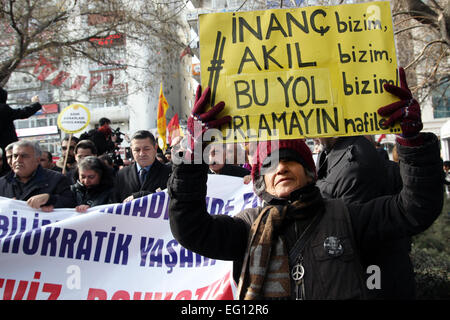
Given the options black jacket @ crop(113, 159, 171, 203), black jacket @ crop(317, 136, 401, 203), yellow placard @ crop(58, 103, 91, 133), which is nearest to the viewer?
black jacket @ crop(317, 136, 401, 203)

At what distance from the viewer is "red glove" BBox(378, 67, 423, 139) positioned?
1673 mm

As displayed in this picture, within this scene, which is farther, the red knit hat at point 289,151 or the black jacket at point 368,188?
the black jacket at point 368,188

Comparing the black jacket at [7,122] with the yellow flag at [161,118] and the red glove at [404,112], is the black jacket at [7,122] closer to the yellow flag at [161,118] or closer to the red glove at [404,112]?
the yellow flag at [161,118]

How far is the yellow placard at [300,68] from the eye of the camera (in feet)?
6.17

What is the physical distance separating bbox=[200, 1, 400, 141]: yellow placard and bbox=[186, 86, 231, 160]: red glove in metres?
0.06

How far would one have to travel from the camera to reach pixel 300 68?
6.41 feet

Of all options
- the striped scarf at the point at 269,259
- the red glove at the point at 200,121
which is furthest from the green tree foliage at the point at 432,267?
the red glove at the point at 200,121

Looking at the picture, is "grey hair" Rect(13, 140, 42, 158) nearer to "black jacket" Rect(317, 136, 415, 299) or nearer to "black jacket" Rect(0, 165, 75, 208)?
"black jacket" Rect(0, 165, 75, 208)

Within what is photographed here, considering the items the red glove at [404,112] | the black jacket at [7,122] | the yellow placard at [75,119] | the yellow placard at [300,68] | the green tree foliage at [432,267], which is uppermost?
the yellow placard at [75,119]

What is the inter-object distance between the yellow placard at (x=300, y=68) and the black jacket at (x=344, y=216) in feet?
0.81

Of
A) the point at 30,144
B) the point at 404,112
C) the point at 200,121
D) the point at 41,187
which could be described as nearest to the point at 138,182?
the point at 41,187

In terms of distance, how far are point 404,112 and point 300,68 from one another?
0.53 metres

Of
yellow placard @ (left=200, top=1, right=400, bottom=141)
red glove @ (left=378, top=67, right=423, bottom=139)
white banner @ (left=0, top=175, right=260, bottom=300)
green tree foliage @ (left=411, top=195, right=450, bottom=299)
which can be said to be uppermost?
yellow placard @ (left=200, top=1, right=400, bottom=141)

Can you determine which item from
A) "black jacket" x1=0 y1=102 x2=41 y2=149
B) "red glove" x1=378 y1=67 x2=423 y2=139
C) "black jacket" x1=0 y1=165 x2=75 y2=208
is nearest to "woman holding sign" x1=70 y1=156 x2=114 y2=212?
"black jacket" x1=0 y1=165 x2=75 y2=208
